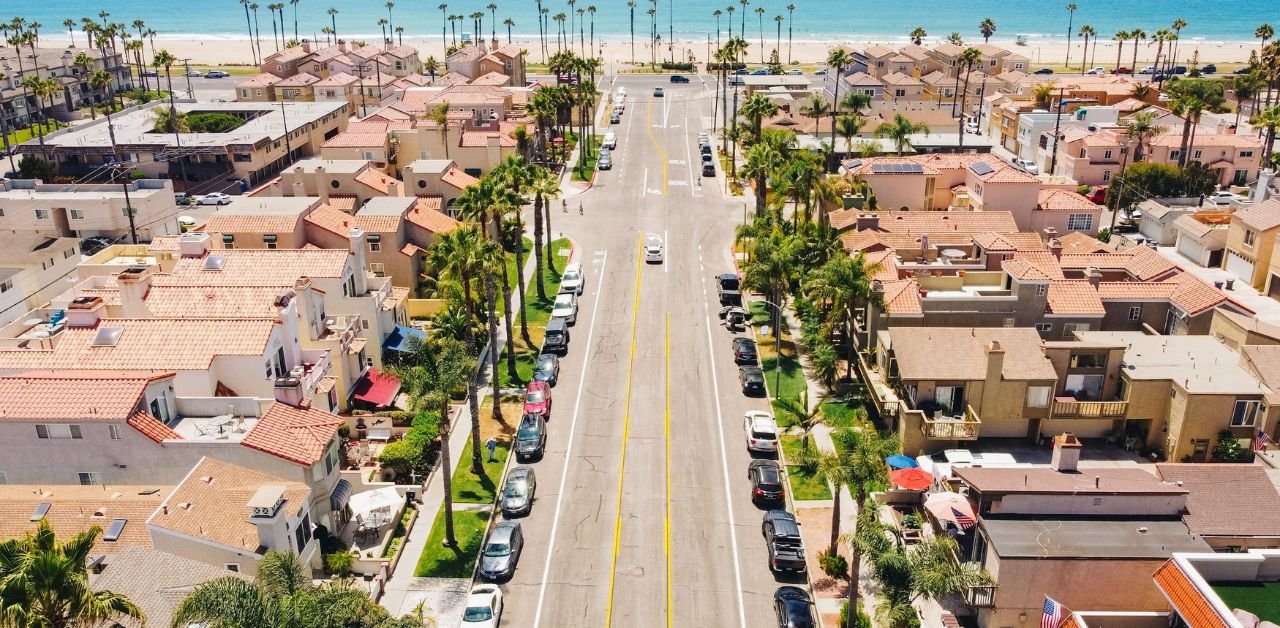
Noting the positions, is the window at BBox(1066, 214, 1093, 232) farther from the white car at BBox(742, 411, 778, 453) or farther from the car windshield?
the car windshield

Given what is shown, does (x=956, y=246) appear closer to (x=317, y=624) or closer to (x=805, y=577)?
(x=805, y=577)

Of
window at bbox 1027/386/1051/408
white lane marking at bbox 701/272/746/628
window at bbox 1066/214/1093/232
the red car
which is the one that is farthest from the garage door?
the red car

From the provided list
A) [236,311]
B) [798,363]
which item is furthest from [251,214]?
[798,363]

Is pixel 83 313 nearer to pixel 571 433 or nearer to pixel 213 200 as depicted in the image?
pixel 571 433

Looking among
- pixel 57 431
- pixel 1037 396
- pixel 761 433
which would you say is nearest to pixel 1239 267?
pixel 1037 396

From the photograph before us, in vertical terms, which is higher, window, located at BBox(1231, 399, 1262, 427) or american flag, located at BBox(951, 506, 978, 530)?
window, located at BBox(1231, 399, 1262, 427)

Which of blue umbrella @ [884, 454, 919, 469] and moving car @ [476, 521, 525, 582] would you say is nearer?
moving car @ [476, 521, 525, 582]

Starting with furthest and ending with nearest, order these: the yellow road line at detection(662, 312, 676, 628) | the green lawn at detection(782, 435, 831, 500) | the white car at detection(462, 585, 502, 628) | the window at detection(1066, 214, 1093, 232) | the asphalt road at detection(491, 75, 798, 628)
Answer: the window at detection(1066, 214, 1093, 232) → the green lawn at detection(782, 435, 831, 500) → the asphalt road at detection(491, 75, 798, 628) → the yellow road line at detection(662, 312, 676, 628) → the white car at detection(462, 585, 502, 628)
